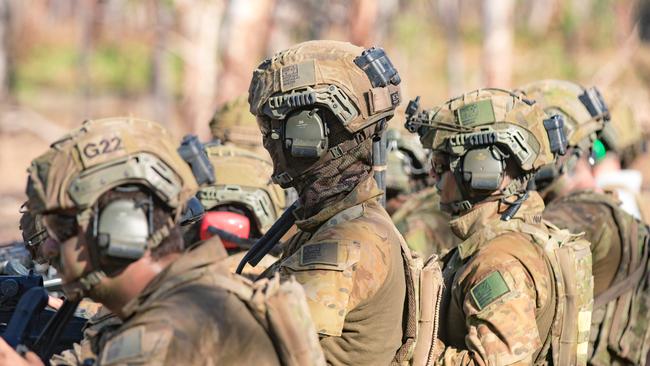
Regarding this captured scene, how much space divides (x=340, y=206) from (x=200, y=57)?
1455 cm

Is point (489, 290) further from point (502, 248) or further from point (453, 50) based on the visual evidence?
A: point (453, 50)

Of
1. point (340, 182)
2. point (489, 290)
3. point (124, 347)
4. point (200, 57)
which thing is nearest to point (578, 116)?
point (489, 290)

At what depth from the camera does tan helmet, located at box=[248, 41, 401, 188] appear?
397cm

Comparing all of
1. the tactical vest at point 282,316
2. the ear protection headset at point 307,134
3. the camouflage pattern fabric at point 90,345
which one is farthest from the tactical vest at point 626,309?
the camouflage pattern fabric at point 90,345

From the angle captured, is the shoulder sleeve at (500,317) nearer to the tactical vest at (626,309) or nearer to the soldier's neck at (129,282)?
the tactical vest at (626,309)

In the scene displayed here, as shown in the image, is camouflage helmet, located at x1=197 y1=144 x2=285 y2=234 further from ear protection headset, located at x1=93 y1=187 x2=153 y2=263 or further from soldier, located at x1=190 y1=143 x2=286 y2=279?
ear protection headset, located at x1=93 y1=187 x2=153 y2=263

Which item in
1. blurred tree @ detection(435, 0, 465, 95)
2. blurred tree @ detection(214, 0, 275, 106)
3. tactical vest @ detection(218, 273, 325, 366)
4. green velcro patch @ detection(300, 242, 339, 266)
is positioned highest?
blurred tree @ detection(435, 0, 465, 95)

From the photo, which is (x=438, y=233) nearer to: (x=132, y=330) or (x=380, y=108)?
(x=380, y=108)

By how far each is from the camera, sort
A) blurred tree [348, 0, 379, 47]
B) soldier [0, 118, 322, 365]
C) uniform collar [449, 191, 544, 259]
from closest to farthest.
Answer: soldier [0, 118, 322, 365] < uniform collar [449, 191, 544, 259] < blurred tree [348, 0, 379, 47]

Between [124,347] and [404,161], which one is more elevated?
[404,161]

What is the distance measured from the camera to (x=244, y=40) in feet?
46.6

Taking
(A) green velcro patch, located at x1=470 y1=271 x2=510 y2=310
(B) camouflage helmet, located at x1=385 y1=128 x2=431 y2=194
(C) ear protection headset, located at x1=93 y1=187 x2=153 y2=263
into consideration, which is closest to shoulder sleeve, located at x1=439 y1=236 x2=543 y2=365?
(A) green velcro patch, located at x1=470 y1=271 x2=510 y2=310

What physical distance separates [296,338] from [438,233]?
155 inches

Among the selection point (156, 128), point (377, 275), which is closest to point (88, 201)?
point (156, 128)
